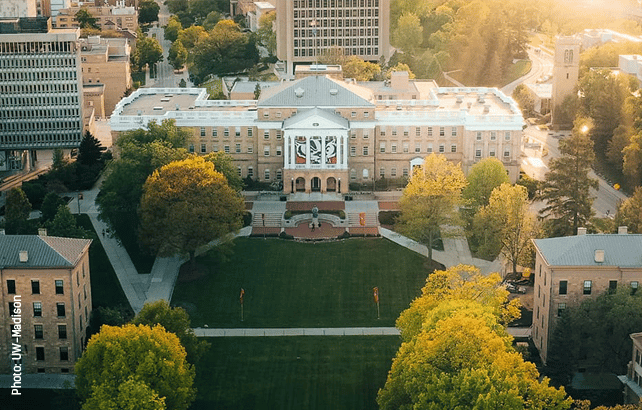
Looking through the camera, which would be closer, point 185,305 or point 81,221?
point 185,305

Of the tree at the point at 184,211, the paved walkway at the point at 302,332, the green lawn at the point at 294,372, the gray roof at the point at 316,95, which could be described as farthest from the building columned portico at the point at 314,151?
the green lawn at the point at 294,372

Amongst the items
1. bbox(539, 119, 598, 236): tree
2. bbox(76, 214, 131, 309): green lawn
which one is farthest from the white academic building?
bbox(76, 214, 131, 309): green lawn

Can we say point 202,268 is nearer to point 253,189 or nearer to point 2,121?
point 253,189

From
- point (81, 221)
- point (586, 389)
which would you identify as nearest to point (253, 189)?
point (81, 221)

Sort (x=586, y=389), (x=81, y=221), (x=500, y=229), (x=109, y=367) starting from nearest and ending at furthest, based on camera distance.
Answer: (x=109, y=367)
(x=586, y=389)
(x=500, y=229)
(x=81, y=221)

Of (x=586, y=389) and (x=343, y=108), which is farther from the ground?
(x=343, y=108)

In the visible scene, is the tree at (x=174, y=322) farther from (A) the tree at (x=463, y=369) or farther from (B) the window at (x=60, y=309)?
(A) the tree at (x=463, y=369)
